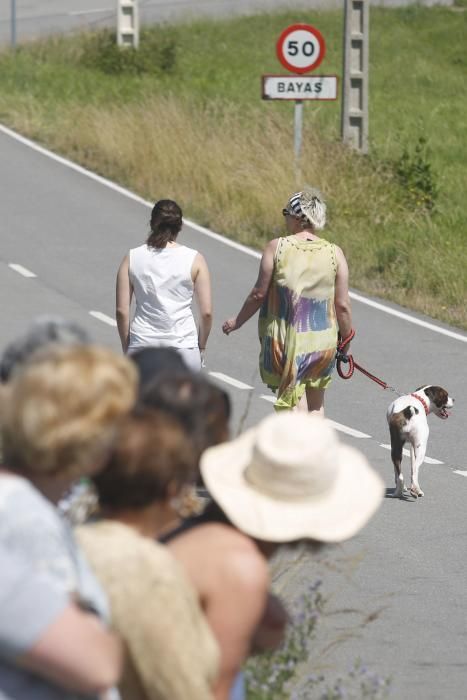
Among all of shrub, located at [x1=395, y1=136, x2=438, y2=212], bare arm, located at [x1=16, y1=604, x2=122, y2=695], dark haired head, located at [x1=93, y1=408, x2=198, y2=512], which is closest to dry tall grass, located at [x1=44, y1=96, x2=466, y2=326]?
shrub, located at [x1=395, y1=136, x2=438, y2=212]

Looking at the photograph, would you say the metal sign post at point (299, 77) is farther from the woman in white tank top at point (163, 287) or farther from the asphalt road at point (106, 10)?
the asphalt road at point (106, 10)

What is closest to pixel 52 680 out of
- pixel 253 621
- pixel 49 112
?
pixel 253 621

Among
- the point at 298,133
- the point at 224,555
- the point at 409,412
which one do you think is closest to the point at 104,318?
the point at 298,133

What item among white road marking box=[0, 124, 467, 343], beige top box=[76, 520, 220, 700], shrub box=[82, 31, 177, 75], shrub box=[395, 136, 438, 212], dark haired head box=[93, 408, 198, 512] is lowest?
white road marking box=[0, 124, 467, 343]

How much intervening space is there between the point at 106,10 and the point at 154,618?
134 feet

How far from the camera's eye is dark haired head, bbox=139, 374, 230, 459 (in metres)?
3.70

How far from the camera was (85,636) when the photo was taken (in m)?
3.27

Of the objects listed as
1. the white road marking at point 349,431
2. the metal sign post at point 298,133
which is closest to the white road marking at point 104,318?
the white road marking at point 349,431

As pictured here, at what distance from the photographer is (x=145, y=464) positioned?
355 cm

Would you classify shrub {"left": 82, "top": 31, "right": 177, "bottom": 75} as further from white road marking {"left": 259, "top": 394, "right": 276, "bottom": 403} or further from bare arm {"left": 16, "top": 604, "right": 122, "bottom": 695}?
bare arm {"left": 16, "top": 604, "right": 122, "bottom": 695}

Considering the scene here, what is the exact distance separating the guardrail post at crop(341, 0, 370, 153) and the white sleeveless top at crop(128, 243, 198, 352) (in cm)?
1497

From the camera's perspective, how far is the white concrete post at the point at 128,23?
106 ft

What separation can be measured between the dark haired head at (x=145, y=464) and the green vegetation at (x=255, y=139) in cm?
1400

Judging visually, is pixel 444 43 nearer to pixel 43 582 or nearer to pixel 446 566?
pixel 446 566
